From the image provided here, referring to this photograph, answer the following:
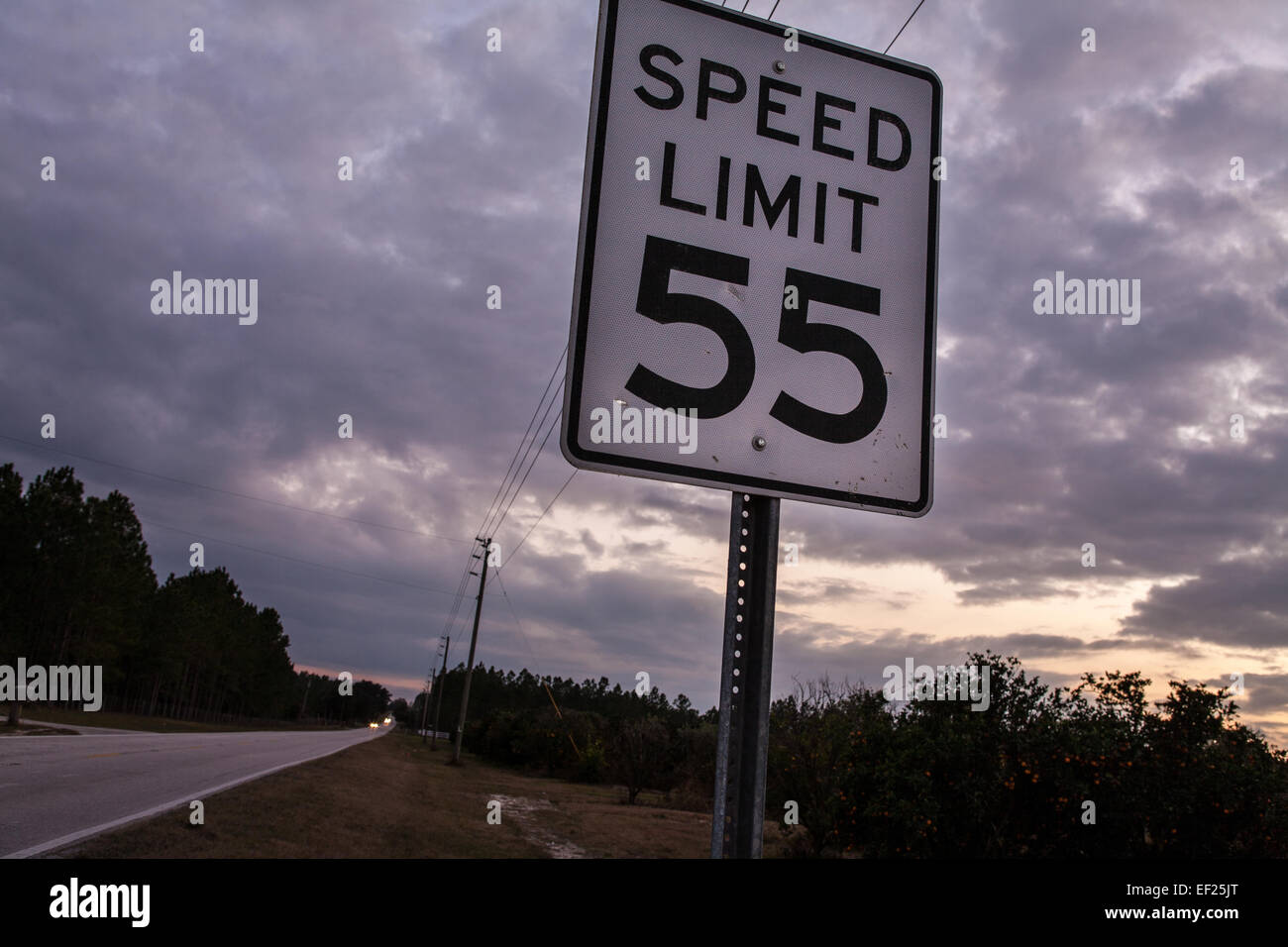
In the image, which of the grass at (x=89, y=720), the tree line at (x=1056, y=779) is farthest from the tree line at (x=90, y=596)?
the tree line at (x=1056, y=779)

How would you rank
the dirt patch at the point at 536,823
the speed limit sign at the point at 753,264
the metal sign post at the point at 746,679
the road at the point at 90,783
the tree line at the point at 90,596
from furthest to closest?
1. the tree line at the point at 90,596
2. the dirt patch at the point at 536,823
3. the road at the point at 90,783
4. the speed limit sign at the point at 753,264
5. the metal sign post at the point at 746,679

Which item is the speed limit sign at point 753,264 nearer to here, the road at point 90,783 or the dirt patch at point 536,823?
the road at point 90,783

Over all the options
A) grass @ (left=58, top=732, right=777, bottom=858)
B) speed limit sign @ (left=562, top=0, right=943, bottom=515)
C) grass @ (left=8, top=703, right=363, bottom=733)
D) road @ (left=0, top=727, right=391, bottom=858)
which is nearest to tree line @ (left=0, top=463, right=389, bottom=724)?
grass @ (left=8, top=703, right=363, bottom=733)

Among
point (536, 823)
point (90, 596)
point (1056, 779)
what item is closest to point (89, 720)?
point (90, 596)

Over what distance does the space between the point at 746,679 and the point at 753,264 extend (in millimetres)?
773

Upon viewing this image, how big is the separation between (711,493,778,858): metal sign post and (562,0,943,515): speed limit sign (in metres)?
0.09

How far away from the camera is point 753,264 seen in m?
1.64

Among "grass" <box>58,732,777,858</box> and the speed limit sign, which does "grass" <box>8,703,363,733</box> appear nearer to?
"grass" <box>58,732,777,858</box>

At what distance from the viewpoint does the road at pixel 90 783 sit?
9836mm

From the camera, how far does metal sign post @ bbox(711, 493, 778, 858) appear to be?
1.40 meters

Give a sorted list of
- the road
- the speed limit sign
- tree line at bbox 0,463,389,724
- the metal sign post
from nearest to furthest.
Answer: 1. the metal sign post
2. the speed limit sign
3. the road
4. tree line at bbox 0,463,389,724

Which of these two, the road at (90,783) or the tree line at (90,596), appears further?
the tree line at (90,596)

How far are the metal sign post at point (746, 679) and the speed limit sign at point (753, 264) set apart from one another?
0.09 metres
